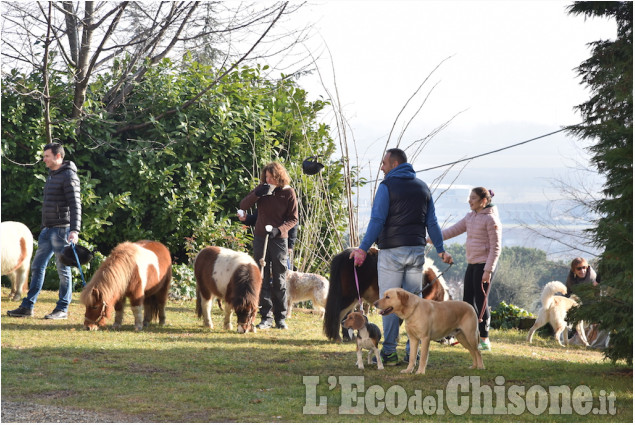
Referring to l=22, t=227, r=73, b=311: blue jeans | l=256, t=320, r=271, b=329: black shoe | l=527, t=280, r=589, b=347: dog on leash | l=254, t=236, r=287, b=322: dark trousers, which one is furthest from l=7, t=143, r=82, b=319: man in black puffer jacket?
l=527, t=280, r=589, b=347: dog on leash

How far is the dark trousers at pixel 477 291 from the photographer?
8.79 metres

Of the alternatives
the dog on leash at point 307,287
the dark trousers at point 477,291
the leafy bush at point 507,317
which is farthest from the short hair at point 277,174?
the leafy bush at point 507,317

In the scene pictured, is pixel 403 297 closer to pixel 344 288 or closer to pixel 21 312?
pixel 344 288

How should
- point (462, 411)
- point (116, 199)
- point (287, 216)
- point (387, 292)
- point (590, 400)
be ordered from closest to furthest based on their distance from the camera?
1. point (462, 411)
2. point (590, 400)
3. point (387, 292)
4. point (287, 216)
5. point (116, 199)

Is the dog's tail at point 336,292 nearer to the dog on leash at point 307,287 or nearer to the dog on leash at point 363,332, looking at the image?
the dog on leash at point 363,332

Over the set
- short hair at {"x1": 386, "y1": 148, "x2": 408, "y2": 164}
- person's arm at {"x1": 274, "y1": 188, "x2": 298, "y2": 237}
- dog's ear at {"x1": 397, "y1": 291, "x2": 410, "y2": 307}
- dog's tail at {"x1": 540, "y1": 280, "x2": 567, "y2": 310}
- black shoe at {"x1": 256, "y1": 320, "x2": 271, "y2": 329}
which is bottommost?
black shoe at {"x1": 256, "y1": 320, "x2": 271, "y2": 329}

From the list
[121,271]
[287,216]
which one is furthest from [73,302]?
[287,216]

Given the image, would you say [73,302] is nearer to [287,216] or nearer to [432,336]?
[287,216]

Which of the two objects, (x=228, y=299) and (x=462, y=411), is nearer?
(x=462, y=411)

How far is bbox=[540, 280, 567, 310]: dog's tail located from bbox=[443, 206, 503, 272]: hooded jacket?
3.22 meters

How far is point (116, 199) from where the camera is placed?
1269cm

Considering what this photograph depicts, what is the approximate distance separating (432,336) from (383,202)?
137 cm

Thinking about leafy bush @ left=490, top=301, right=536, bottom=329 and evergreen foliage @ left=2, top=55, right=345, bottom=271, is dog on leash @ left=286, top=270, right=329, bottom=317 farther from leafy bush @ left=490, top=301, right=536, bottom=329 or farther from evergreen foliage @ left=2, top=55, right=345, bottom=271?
leafy bush @ left=490, top=301, right=536, bottom=329

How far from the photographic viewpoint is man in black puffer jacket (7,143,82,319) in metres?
9.07
